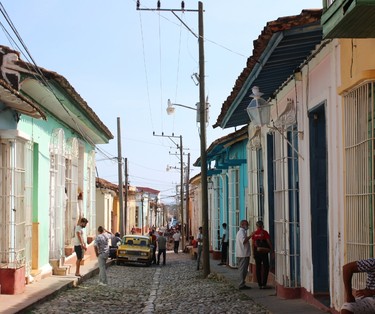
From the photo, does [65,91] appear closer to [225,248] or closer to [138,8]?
[138,8]

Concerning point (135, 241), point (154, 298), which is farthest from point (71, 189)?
point (135, 241)

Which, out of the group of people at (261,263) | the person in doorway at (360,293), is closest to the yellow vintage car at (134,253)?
the group of people at (261,263)

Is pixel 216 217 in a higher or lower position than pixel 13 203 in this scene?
lower

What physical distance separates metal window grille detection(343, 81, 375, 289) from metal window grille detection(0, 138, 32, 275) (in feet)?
23.3

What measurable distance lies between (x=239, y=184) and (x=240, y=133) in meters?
2.43

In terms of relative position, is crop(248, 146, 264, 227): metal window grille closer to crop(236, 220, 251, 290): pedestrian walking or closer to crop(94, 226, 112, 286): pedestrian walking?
crop(236, 220, 251, 290): pedestrian walking

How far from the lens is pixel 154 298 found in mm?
14820

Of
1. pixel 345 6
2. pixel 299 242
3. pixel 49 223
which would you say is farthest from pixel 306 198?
pixel 49 223

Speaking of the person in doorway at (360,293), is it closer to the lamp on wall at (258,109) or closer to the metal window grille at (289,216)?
the metal window grille at (289,216)

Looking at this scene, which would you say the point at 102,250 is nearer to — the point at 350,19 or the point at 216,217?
the point at 216,217

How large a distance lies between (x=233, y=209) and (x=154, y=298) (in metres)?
A: 7.31

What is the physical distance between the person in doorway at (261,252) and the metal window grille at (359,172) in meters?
5.80

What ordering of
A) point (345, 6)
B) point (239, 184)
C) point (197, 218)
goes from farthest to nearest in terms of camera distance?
point (197, 218) < point (239, 184) < point (345, 6)

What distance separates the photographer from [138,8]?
62.7 ft
